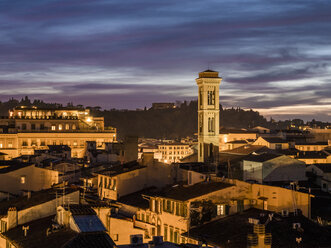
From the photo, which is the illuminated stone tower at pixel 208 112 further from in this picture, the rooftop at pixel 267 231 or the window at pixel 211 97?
the rooftop at pixel 267 231

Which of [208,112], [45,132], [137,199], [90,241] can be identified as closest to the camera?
[90,241]

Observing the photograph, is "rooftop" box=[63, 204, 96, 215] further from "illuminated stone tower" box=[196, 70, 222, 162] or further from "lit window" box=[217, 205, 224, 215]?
"illuminated stone tower" box=[196, 70, 222, 162]

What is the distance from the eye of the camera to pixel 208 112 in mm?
77562

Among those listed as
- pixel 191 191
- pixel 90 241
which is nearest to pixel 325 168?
pixel 191 191

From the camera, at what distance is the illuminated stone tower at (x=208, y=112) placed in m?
76.1

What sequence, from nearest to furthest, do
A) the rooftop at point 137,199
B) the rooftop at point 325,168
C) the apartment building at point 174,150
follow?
the rooftop at point 137,199 → the rooftop at point 325,168 → the apartment building at point 174,150

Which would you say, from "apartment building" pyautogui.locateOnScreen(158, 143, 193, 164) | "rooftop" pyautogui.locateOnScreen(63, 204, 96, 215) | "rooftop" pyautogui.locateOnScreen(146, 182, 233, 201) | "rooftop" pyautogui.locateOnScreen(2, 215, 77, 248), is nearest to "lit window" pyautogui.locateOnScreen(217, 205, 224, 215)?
"rooftop" pyautogui.locateOnScreen(146, 182, 233, 201)

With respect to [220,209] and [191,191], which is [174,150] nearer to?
[191,191]

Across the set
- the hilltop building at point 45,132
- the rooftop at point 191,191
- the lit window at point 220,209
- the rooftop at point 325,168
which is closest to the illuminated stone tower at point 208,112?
the hilltop building at point 45,132

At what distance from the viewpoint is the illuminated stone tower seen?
250 feet

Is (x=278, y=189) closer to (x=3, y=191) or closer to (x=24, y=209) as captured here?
(x=24, y=209)

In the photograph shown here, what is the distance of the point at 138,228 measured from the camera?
98.0 feet

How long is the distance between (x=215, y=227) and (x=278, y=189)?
385cm

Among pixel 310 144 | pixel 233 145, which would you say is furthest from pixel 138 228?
pixel 233 145
